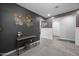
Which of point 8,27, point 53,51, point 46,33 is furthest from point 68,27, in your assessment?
point 8,27

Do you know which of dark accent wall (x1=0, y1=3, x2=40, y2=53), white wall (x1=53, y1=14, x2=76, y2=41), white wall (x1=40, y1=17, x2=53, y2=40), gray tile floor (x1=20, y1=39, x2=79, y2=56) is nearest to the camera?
dark accent wall (x1=0, y1=3, x2=40, y2=53)

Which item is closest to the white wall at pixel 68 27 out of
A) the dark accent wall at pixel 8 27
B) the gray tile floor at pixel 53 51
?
the gray tile floor at pixel 53 51

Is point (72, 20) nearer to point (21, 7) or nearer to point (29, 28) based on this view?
point (29, 28)

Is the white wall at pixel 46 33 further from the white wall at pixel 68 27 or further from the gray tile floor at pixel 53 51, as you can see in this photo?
the gray tile floor at pixel 53 51

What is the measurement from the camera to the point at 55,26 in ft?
27.0

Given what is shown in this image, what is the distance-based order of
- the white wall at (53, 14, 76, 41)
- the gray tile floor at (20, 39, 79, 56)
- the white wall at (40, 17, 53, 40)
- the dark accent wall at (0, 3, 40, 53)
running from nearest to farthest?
the dark accent wall at (0, 3, 40, 53) → the gray tile floor at (20, 39, 79, 56) → the white wall at (53, 14, 76, 41) → the white wall at (40, 17, 53, 40)

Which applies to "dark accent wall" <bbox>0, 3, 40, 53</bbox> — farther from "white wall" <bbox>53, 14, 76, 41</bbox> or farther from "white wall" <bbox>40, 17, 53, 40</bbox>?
"white wall" <bbox>53, 14, 76, 41</bbox>

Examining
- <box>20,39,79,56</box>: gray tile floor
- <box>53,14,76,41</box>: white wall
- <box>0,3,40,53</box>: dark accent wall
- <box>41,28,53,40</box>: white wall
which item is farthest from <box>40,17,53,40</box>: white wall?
<box>0,3,40,53</box>: dark accent wall

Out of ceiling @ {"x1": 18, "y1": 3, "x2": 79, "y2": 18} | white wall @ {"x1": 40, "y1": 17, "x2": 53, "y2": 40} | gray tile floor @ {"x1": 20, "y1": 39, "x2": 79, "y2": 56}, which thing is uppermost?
ceiling @ {"x1": 18, "y1": 3, "x2": 79, "y2": 18}

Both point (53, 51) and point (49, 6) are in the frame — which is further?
point (49, 6)

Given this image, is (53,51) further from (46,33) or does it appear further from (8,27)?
(46,33)

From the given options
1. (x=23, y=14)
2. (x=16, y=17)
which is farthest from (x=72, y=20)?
(x=16, y=17)

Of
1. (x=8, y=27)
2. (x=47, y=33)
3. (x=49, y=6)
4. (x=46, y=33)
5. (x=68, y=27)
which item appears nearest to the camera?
(x=8, y=27)

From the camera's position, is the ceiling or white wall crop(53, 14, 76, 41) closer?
the ceiling
